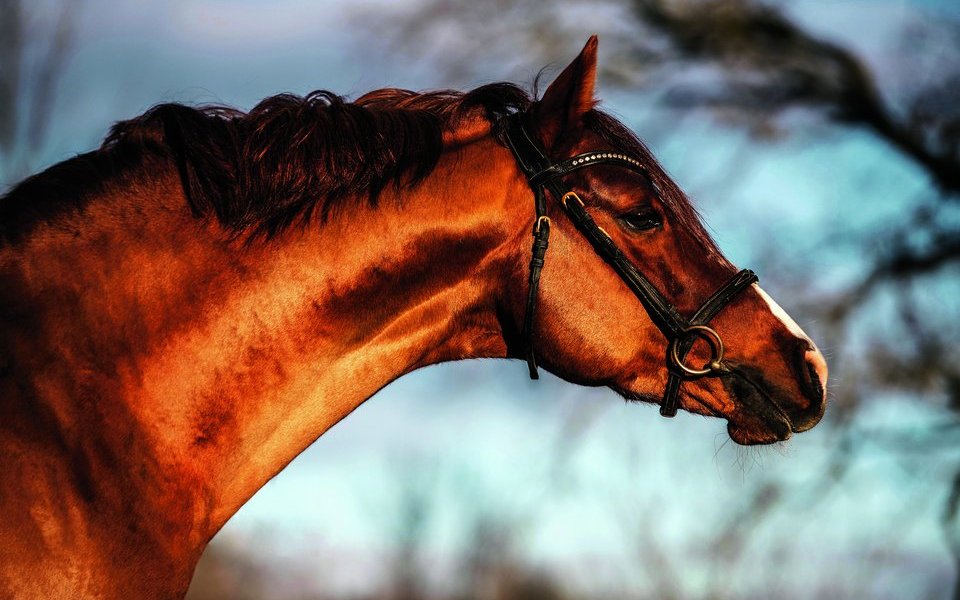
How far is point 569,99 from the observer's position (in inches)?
142

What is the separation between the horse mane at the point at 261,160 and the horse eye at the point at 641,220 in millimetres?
767

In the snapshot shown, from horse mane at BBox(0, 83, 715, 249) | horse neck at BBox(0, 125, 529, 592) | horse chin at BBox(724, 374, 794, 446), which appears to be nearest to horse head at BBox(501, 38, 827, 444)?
horse chin at BBox(724, 374, 794, 446)

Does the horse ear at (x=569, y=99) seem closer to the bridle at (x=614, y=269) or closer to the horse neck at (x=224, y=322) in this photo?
the bridle at (x=614, y=269)

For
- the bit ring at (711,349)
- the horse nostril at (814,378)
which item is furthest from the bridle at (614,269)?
the horse nostril at (814,378)

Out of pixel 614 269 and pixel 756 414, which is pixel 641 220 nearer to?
pixel 614 269

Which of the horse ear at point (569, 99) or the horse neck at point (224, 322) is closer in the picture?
the horse neck at point (224, 322)

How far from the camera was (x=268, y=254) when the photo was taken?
3.22m

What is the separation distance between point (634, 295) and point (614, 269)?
127mm

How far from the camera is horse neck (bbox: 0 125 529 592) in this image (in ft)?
9.54

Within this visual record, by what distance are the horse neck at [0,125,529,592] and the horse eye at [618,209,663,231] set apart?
41 centimetres

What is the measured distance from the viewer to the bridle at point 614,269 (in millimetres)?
3561

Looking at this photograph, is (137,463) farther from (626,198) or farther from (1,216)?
(626,198)

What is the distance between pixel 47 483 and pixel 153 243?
82cm

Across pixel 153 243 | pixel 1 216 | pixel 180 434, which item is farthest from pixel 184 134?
pixel 180 434
